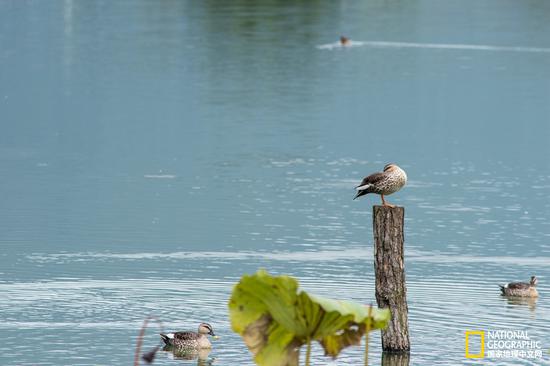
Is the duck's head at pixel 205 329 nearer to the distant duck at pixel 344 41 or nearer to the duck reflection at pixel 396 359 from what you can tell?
the duck reflection at pixel 396 359

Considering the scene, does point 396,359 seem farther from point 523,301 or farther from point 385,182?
point 523,301

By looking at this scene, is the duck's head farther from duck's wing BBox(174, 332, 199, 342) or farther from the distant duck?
the distant duck

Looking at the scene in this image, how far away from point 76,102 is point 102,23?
39427 mm

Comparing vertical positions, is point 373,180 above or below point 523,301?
above

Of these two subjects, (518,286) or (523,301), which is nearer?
(523,301)

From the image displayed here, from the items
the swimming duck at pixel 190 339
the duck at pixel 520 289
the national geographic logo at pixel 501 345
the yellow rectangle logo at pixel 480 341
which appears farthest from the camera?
the duck at pixel 520 289

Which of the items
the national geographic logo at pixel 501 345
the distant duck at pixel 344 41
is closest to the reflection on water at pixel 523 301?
the national geographic logo at pixel 501 345

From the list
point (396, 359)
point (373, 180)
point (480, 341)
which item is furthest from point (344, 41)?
point (396, 359)

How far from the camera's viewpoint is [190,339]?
21.6 meters

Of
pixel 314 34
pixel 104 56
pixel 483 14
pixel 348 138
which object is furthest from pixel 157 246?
pixel 483 14

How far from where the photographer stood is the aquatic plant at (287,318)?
38.5 ft

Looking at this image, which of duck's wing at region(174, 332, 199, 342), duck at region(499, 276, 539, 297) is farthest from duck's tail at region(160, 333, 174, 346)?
duck at region(499, 276, 539, 297)

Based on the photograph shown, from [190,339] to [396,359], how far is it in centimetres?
285

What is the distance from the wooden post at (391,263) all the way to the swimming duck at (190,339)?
2.63 m
